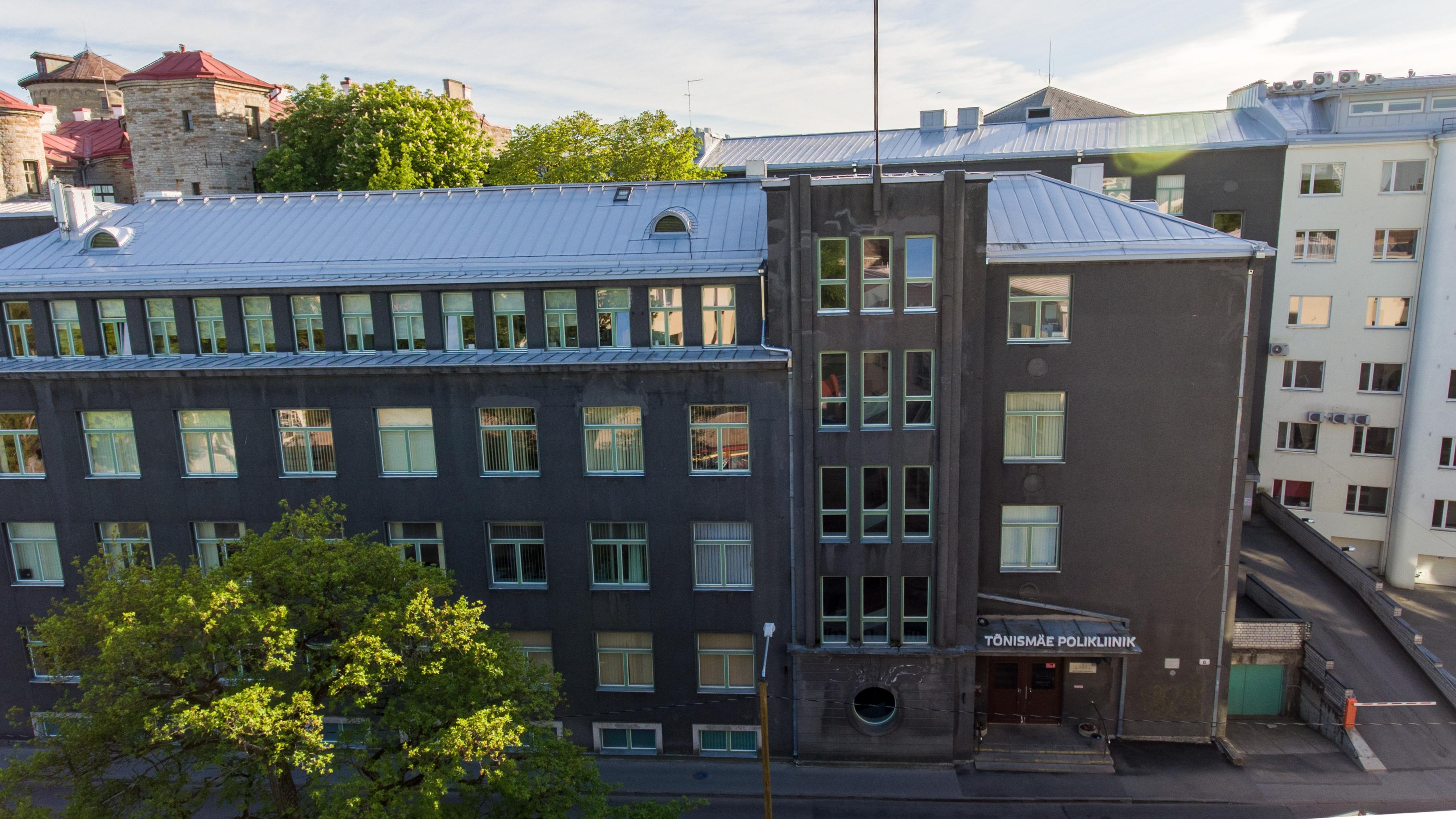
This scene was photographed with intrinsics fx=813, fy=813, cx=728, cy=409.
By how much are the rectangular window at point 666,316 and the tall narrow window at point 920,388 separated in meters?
6.27

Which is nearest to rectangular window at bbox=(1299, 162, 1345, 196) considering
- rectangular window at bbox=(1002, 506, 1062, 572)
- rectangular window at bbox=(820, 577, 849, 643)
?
rectangular window at bbox=(1002, 506, 1062, 572)

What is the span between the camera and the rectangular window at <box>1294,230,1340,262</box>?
3850 centimetres

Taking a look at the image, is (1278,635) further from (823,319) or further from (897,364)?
(823,319)

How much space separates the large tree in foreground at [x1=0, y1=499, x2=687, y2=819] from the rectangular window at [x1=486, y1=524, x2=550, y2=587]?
728 centimetres

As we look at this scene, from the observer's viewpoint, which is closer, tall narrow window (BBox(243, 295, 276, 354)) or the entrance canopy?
the entrance canopy

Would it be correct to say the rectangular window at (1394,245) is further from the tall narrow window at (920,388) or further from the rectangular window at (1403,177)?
the tall narrow window at (920,388)

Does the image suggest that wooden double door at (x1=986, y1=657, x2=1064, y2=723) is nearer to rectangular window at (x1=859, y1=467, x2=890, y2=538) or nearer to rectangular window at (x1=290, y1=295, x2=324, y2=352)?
rectangular window at (x1=859, y1=467, x2=890, y2=538)

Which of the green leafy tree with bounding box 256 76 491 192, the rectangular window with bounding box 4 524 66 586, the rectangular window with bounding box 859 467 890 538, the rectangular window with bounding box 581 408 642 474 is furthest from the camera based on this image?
the green leafy tree with bounding box 256 76 491 192

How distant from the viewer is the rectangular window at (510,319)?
2552 cm

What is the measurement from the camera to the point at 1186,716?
2683 centimetres

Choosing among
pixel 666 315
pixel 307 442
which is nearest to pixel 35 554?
pixel 307 442

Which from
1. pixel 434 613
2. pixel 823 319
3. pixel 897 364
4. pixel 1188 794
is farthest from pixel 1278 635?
pixel 434 613

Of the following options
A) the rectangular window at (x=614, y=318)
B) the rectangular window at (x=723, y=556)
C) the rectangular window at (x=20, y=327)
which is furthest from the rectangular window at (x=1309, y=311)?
the rectangular window at (x=20, y=327)

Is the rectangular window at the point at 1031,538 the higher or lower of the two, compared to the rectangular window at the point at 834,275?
lower
